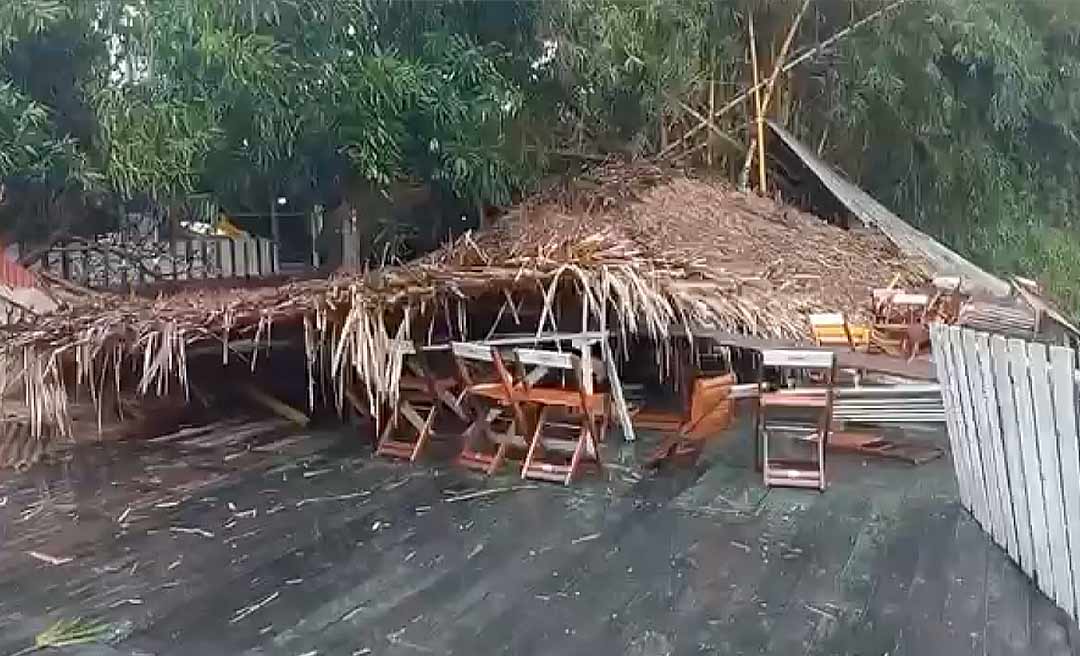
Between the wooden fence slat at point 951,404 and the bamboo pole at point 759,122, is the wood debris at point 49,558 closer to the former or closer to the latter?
the wooden fence slat at point 951,404

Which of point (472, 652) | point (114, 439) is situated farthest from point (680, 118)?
point (472, 652)

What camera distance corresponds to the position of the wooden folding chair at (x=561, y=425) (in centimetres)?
522

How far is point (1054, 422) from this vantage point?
3078 millimetres

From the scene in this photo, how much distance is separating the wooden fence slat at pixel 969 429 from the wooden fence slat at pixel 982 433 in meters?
0.02

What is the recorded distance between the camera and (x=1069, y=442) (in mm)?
2988

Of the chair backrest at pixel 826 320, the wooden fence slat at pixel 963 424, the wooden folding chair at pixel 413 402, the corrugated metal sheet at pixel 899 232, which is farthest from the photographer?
the corrugated metal sheet at pixel 899 232

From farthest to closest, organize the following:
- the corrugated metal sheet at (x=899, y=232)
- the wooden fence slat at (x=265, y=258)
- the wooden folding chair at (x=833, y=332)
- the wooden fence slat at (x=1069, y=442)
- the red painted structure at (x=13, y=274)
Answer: the wooden fence slat at (x=265, y=258) < the corrugated metal sheet at (x=899, y=232) < the red painted structure at (x=13, y=274) < the wooden folding chair at (x=833, y=332) < the wooden fence slat at (x=1069, y=442)

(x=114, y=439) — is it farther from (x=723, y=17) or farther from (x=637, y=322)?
(x=723, y=17)

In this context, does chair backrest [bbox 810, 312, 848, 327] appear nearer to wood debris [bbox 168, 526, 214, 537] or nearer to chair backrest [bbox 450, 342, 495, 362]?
chair backrest [bbox 450, 342, 495, 362]

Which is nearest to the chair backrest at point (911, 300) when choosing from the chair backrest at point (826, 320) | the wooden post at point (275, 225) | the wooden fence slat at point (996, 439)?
the chair backrest at point (826, 320)

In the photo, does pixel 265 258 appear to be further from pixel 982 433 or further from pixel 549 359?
pixel 982 433

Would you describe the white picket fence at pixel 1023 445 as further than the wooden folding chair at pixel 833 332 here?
No

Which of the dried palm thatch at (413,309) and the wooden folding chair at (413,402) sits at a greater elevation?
the dried palm thatch at (413,309)

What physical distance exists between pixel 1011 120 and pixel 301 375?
358 inches
